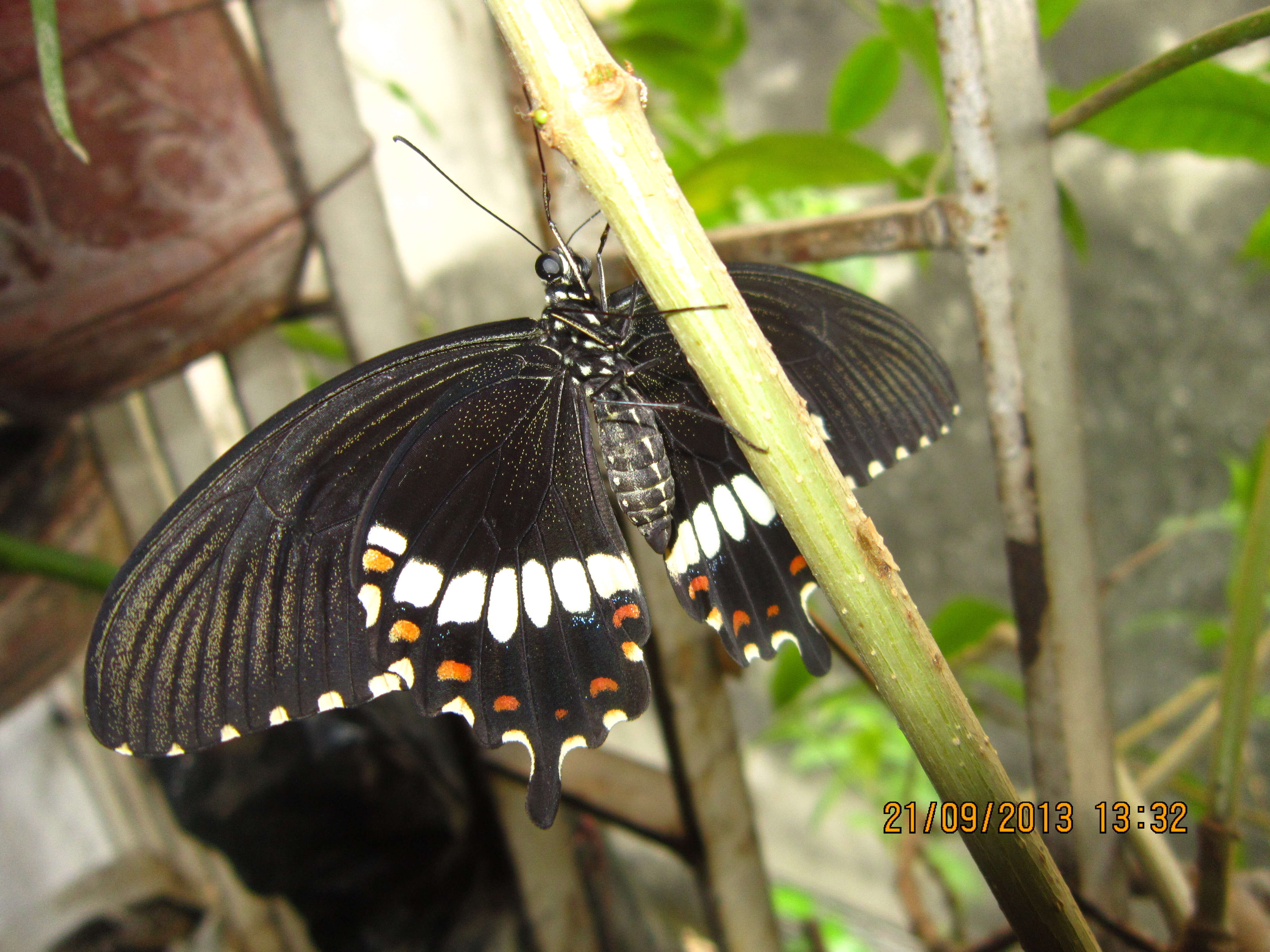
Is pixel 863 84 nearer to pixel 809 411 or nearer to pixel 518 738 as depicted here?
pixel 809 411

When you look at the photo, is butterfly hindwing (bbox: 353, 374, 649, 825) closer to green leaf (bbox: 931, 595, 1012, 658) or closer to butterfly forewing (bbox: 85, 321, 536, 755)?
butterfly forewing (bbox: 85, 321, 536, 755)

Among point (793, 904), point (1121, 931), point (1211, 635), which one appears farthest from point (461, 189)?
point (793, 904)

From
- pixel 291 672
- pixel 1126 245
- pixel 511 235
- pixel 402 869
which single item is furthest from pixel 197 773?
pixel 1126 245

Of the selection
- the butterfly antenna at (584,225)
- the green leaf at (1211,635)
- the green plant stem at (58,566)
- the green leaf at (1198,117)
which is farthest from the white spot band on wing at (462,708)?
the green leaf at (1211,635)

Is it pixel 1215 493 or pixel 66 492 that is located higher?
pixel 66 492

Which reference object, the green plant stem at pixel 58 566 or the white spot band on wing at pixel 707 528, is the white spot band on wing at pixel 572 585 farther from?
the green plant stem at pixel 58 566

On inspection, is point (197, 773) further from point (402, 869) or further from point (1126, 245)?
point (1126, 245)
